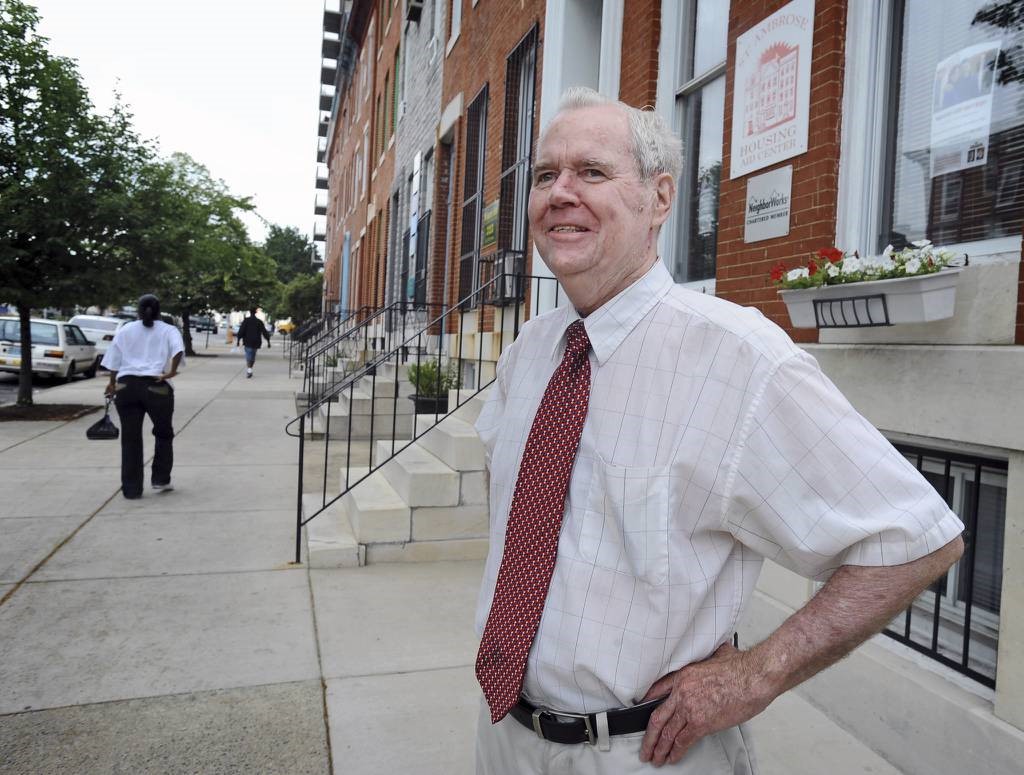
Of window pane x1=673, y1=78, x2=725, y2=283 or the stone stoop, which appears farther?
the stone stoop

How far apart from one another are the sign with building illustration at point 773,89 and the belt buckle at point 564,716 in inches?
121

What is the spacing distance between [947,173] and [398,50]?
14.6m

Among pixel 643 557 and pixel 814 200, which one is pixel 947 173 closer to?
pixel 814 200

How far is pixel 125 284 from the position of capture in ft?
41.2

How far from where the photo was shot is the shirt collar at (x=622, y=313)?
1488 millimetres

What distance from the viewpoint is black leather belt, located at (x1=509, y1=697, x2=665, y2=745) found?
1386 millimetres

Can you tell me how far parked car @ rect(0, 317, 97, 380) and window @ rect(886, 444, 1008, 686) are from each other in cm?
1833

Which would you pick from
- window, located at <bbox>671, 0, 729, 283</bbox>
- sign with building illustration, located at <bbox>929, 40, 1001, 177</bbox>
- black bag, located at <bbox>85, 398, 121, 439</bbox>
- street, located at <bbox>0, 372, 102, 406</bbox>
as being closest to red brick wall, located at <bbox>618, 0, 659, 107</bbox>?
window, located at <bbox>671, 0, 729, 283</bbox>

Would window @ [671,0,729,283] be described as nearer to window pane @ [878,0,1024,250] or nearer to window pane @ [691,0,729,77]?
window pane @ [691,0,729,77]

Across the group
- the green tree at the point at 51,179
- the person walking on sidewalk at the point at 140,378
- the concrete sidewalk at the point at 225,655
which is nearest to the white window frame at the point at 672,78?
the concrete sidewalk at the point at 225,655

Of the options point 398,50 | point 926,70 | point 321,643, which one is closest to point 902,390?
point 926,70

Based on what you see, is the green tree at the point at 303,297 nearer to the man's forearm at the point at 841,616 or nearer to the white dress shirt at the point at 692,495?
the white dress shirt at the point at 692,495

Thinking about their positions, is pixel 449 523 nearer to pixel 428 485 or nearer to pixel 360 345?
pixel 428 485

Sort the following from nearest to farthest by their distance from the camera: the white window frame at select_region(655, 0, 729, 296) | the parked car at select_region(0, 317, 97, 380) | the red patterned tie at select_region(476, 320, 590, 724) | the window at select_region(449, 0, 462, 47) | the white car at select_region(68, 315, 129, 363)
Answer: the red patterned tie at select_region(476, 320, 590, 724) → the white window frame at select_region(655, 0, 729, 296) → the window at select_region(449, 0, 462, 47) → the parked car at select_region(0, 317, 97, 380) → the white car at select_region(68, 315, 129, 363)
